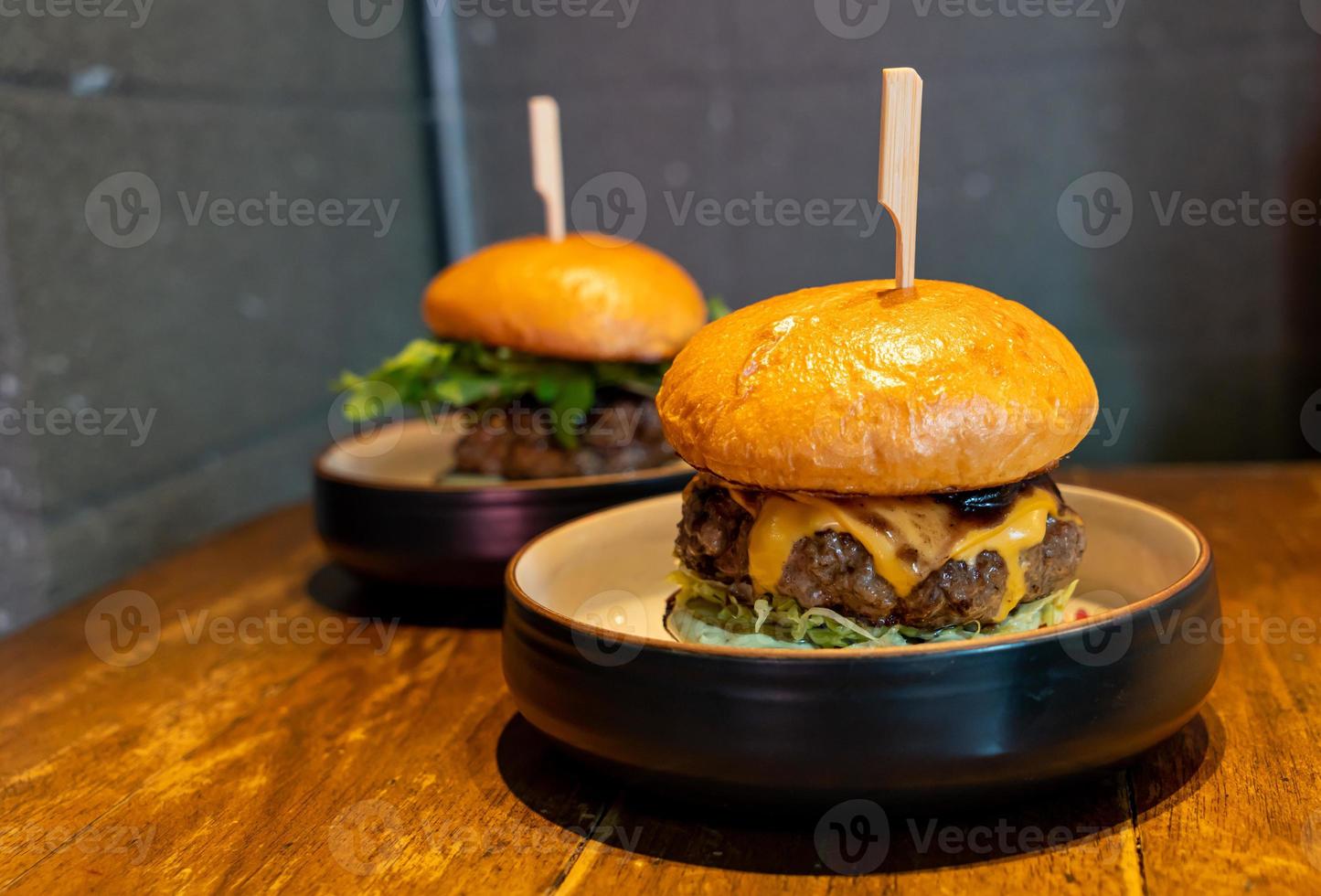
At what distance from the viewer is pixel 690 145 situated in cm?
354

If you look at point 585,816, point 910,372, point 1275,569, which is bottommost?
point 1275,569

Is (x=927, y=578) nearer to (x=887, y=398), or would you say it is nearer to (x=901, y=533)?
(x=901, y=533)

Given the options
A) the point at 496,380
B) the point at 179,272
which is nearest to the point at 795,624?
the point at 496,380

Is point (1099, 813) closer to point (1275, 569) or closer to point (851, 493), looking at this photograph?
point (851, 493)

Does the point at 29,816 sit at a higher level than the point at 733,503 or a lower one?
lower

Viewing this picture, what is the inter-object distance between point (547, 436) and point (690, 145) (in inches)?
68.0

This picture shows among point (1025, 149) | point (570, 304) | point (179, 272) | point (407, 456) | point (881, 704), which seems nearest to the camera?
point (881, 704)

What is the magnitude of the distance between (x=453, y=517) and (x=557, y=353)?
36 centimetres

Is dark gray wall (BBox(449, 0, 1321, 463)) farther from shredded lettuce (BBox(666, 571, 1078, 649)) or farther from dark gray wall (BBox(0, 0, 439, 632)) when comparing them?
shredded lettuce (BBox(666, 571, 1078, 649))

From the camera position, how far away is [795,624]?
1234 millimetres

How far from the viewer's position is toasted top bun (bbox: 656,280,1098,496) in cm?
110

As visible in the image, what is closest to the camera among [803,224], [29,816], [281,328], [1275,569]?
[29,816]

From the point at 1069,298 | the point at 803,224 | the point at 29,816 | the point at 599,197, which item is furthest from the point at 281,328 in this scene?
the point at 1069,298

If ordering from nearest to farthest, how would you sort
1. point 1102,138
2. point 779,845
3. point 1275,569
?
point 779,845 → point 1275,569 → point 1102,138
